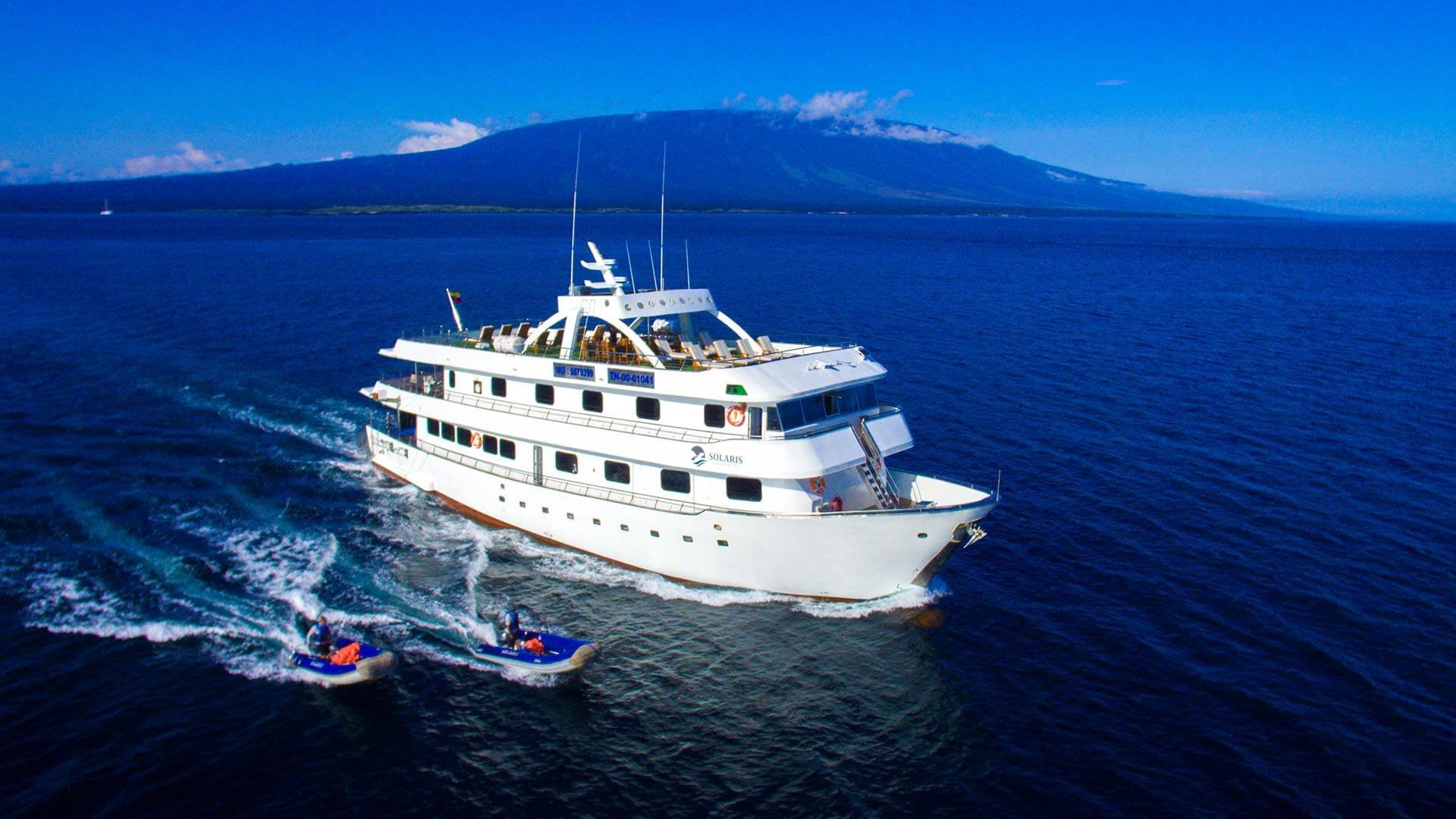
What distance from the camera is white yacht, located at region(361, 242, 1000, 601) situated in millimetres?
23969

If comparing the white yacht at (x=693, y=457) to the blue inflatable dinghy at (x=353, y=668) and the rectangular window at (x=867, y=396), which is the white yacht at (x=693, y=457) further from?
the blue inflatable dinghy at (x=353, y=668)

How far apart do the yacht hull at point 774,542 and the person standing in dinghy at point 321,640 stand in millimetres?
8127

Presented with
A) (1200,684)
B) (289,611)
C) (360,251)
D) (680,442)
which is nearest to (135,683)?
(289,611)

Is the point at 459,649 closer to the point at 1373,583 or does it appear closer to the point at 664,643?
the point at 664,643

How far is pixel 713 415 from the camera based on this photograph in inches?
1006

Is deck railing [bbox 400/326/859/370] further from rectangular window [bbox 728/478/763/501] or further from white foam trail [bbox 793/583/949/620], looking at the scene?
white foam trail [bbox 793/583/949/620]

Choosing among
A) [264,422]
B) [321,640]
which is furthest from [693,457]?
[264,422]

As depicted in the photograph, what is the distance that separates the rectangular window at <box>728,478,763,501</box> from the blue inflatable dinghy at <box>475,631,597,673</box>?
19.2ft

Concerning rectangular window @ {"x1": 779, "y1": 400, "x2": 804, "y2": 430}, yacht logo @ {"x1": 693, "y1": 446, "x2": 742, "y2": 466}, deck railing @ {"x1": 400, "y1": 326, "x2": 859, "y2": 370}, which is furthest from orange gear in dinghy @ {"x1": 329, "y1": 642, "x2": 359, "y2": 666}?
rectangular window @ {"x1": 779, "y1": 400, "x2": 804, "y2": 430}

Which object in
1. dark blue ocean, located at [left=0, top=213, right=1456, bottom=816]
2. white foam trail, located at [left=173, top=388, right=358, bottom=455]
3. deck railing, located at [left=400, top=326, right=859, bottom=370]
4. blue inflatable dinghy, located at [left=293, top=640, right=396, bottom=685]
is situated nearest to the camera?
dark blue ocean, located at [left=0, top=213, right=1456, bottom=816]

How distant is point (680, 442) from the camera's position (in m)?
25.5

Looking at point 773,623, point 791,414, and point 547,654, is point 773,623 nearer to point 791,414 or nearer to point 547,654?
point 791,414

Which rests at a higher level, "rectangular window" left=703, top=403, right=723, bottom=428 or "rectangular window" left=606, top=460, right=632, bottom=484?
"rectangular window" left=703, top=403, right=723, bottom=428

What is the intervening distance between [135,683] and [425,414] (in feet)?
46.1
